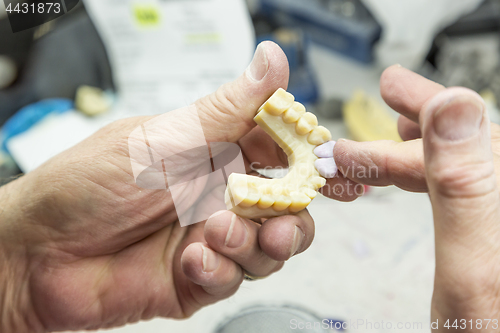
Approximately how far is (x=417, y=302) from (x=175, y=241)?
641mm

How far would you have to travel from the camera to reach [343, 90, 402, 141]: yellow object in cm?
138

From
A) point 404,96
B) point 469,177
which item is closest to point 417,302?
point 404,96

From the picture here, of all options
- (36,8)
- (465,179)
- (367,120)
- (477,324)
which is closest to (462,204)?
(465,179)

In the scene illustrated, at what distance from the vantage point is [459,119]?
41 centimetres

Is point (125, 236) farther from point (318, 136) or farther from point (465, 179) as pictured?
point (465, 179)

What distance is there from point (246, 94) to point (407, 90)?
1.02 feet

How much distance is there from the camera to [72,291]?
2.60ft

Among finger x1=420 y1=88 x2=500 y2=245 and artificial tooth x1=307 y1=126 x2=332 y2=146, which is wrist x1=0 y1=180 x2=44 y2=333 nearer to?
artificial tooth x1=307 y1=126 x2=332 y2=146

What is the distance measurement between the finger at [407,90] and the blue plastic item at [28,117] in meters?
1.21

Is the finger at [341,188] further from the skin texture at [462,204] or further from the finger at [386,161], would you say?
the skin texture at [462,204]

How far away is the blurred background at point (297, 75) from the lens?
3.51ft

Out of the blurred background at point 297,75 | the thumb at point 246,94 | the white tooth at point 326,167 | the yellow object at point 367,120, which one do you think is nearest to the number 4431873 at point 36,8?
the blurred background at point 297,75

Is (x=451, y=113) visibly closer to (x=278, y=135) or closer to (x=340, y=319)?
(x=278, y=135)

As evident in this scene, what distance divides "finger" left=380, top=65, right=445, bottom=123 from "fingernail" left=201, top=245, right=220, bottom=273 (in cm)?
45
